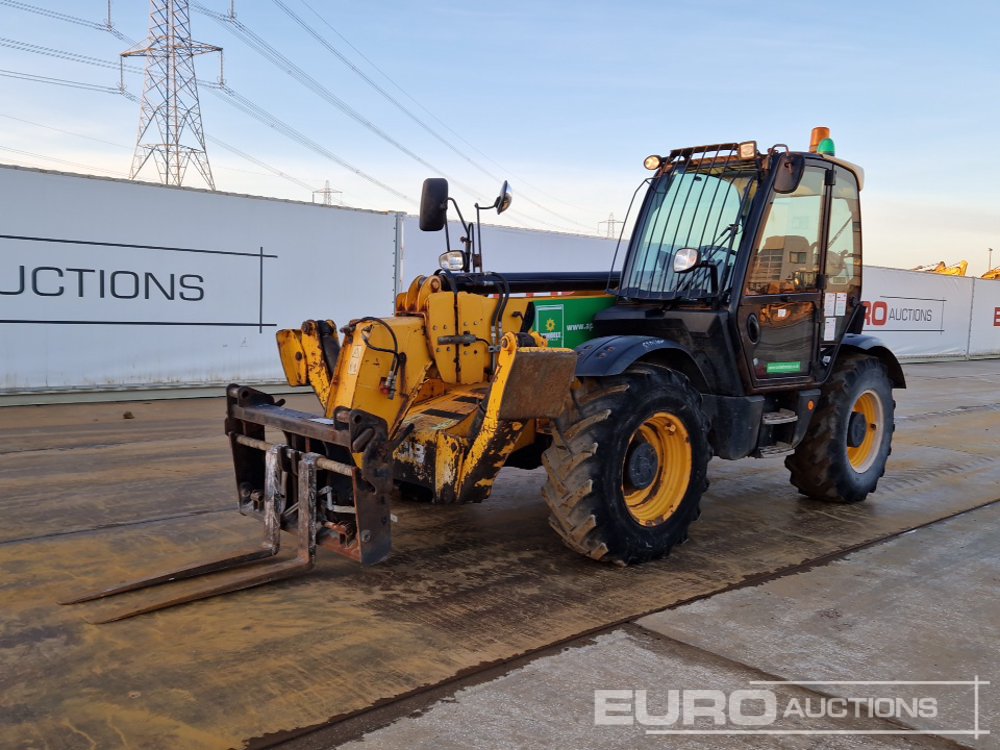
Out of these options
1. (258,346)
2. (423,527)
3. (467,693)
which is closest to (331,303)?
(258,346)

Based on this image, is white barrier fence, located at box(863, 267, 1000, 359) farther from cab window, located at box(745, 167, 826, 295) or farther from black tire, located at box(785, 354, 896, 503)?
cab window, located at box(745, 167, 826, 295)

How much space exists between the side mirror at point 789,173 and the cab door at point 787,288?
0.12 m

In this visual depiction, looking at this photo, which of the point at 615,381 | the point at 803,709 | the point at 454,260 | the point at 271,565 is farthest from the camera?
the point at 454,260

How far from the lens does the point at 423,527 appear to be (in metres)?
5.43

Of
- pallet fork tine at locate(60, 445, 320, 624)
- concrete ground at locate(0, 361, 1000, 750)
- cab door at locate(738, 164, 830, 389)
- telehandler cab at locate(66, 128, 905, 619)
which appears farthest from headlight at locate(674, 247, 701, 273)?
pallet fork tine at locate(60, 445, 320, 624)

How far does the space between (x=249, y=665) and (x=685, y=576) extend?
2.36m

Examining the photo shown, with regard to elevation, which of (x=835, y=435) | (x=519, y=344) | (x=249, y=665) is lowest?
(x=249, y=665)

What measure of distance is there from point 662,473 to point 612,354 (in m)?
0.88

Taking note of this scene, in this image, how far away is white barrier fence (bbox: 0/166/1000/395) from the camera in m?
10.4

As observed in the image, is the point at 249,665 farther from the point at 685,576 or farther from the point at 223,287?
the point at 223,287

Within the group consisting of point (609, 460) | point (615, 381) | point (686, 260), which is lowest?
point (609, 460)

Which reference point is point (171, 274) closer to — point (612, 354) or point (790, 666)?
point (612, 354)

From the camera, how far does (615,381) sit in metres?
4.58

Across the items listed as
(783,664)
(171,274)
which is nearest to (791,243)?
(783,664)
